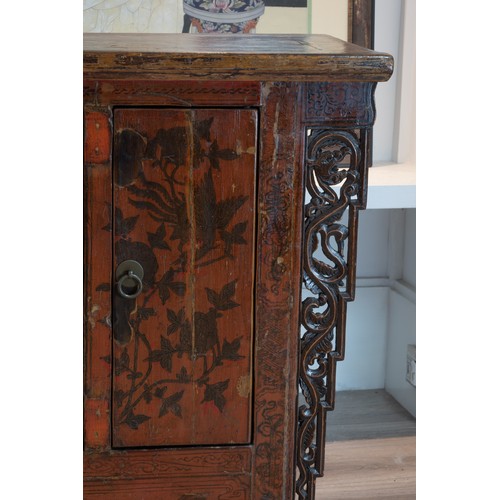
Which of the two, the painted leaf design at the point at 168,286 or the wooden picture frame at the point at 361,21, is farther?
the wooden picture frame at the point at 361,21

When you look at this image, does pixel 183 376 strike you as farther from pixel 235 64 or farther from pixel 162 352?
pixel 235 64

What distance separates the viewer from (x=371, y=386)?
2.97 m

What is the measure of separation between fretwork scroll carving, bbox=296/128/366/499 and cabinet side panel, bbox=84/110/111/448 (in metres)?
0.27

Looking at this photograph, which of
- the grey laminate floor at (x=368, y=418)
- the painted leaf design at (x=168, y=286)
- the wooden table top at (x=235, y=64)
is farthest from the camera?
the grey laminate floor at (x=368, y=418)

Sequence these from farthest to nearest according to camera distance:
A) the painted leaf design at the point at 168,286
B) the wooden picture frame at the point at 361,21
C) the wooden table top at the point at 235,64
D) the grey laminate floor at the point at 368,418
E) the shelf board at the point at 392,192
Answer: the grey laminate floor at the point at 368,418
the wooden picture frame at the point at 361,21
the shelf board at the point at 392,192
the painted leaf design at the point at 168,286
the wooden table top at the point at 235,64

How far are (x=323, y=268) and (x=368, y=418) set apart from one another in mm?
1611

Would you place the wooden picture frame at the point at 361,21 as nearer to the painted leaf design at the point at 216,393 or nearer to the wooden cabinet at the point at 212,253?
the wooden cabinet at the point at 212,253

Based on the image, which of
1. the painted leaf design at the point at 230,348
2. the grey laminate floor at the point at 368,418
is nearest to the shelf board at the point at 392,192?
the grey laminate floor at the point at 368,418

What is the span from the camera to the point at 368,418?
2773 mm

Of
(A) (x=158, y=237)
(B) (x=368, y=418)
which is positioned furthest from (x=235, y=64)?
(B) (x=368, y=418)

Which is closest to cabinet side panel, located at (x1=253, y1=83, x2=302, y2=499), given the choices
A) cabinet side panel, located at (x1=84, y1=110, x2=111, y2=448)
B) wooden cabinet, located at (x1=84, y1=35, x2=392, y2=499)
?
wooden cabinet, located at (x1=84, y1=35, x2=392, y2=499)

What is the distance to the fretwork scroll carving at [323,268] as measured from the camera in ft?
4.02

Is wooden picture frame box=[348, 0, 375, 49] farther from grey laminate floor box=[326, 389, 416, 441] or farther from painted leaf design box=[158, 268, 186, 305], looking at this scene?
painted leaf design box=[158, 268, 186, 305]

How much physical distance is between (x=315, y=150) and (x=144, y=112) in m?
Result: 0.24
